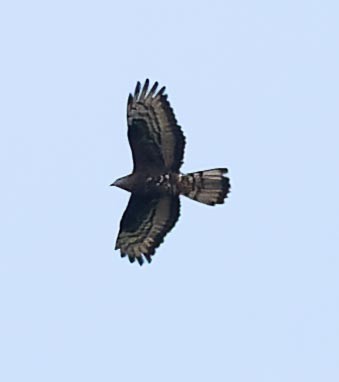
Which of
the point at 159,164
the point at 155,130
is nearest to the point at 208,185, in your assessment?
the point at 159,164

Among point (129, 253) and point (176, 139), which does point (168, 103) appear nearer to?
point (176, 139)

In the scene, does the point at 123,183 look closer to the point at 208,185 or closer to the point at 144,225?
the point at 144,225

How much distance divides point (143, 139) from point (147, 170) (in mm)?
502

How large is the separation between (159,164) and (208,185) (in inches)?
33.2

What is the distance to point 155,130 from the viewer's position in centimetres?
3253

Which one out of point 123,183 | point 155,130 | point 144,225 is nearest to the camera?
point 155,130

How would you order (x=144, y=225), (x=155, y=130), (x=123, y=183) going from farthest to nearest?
1. (x=144, y=225)
2. (x=123, y=183)
3. (x=155, y=130)

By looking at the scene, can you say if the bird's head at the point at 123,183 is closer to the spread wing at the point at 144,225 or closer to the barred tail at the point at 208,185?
the spread wing at the point at 144,225

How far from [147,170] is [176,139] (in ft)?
2.42

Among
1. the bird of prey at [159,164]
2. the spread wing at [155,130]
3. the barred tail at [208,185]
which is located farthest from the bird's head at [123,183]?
the barred tail at [208,185]

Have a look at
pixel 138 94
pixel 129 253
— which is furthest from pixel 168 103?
pixel 129 253

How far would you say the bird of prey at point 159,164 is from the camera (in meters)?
32.5

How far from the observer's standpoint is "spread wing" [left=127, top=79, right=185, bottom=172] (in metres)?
32.5

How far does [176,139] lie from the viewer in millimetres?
32469
